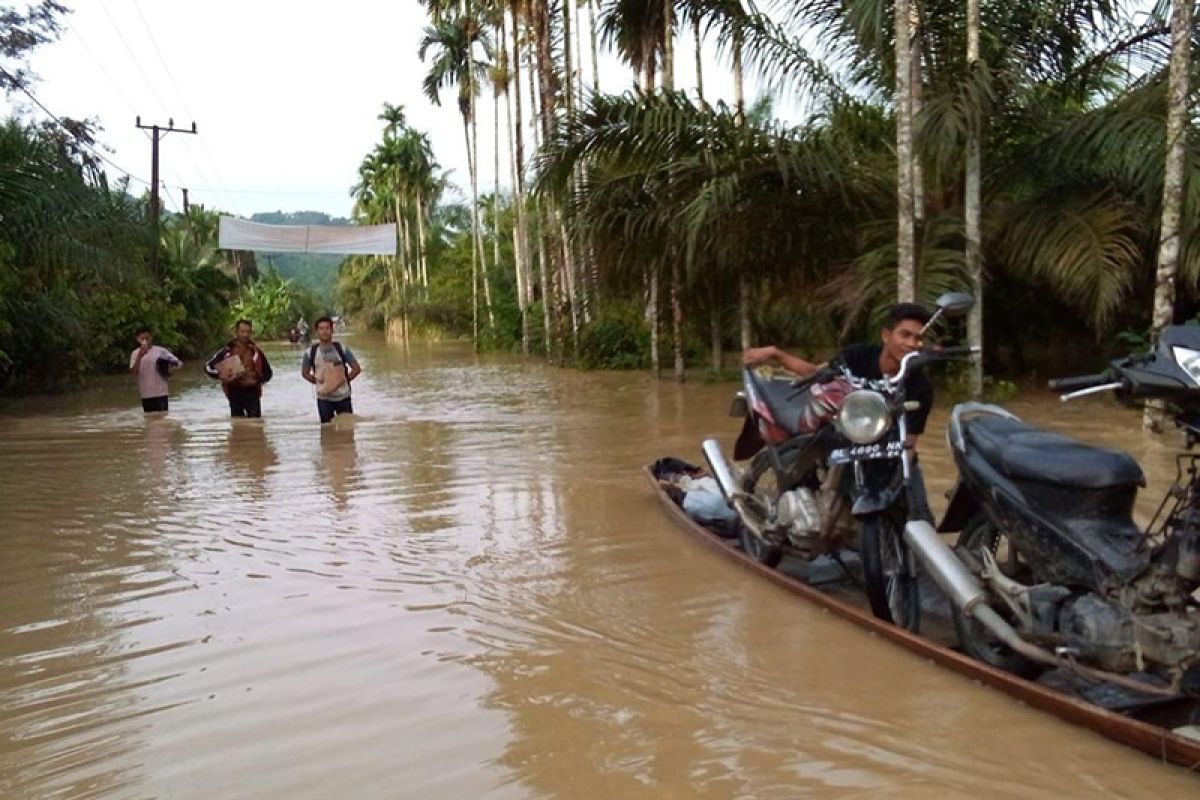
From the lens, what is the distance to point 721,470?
5.89 meters

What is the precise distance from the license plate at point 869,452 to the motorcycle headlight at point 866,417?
7 cm

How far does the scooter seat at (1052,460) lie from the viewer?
3.46 metres

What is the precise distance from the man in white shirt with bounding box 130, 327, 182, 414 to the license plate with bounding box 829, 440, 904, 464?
11240mm

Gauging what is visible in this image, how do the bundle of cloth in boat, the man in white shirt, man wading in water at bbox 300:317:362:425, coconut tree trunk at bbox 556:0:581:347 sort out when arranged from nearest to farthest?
the bundle of cloth in boat
man wading in water at bbox 300:317:362:425
the man in white shirt
coconut tree trunk at bbox 556:0:581:347

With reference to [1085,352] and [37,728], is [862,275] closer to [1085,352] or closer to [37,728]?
[1085,352]

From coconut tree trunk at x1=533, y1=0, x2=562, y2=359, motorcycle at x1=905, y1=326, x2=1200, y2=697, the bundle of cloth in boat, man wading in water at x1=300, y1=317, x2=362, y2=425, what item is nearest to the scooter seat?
motorcycle at x1=905, y1=326, x2=1200, y2=697

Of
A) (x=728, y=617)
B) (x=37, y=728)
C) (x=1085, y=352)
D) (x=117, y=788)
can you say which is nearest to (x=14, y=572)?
(x=37, y=728)

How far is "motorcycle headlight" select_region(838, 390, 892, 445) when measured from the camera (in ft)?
13.6

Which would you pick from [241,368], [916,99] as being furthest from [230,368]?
[916,99]

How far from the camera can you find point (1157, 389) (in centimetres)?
307

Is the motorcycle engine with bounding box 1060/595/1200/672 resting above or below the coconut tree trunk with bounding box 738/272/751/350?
below

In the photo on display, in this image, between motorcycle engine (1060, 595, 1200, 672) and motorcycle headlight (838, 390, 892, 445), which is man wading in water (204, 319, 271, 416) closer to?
motorcycle headlight (838, 390, 892, 445)

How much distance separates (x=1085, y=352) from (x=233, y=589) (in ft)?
42.7

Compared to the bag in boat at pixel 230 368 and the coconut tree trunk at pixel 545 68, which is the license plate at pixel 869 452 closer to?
the bag in boat at pixel 230 368
